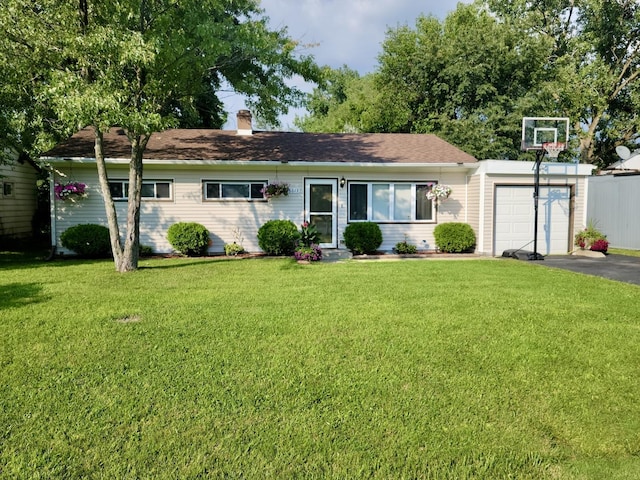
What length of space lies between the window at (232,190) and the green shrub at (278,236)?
1.20 meters

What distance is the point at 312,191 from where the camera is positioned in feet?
40.1

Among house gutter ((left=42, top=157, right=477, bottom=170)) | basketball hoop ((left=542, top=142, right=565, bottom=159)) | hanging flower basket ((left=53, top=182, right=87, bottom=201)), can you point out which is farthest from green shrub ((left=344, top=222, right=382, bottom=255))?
hanging flower basket ((left=53, top=182, right=87, bottom=201))

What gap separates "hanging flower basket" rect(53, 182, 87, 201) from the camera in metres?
10.9

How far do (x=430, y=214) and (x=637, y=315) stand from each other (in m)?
7.44

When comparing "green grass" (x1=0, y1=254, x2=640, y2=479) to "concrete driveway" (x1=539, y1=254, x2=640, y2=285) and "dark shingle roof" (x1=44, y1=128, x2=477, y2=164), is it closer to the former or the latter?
"concrete driveway" (x1=539, y1=254, x2=640, y2=285)

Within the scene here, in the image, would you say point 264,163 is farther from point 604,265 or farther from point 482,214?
point 604,265

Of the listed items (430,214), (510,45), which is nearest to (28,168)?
(430,214)

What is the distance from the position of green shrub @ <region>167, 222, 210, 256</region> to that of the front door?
3123 mm

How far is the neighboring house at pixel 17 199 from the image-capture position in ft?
45.9

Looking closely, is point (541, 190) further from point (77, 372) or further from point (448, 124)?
point (77, 372)

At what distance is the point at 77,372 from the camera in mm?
3480

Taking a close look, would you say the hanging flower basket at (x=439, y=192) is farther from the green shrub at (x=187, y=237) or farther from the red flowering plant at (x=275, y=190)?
the green shrub at (x=187, y=237)

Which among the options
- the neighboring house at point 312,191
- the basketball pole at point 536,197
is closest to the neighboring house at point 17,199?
the neighboring house at point 312,191

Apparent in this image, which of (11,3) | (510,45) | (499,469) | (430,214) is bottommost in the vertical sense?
(499,469)
